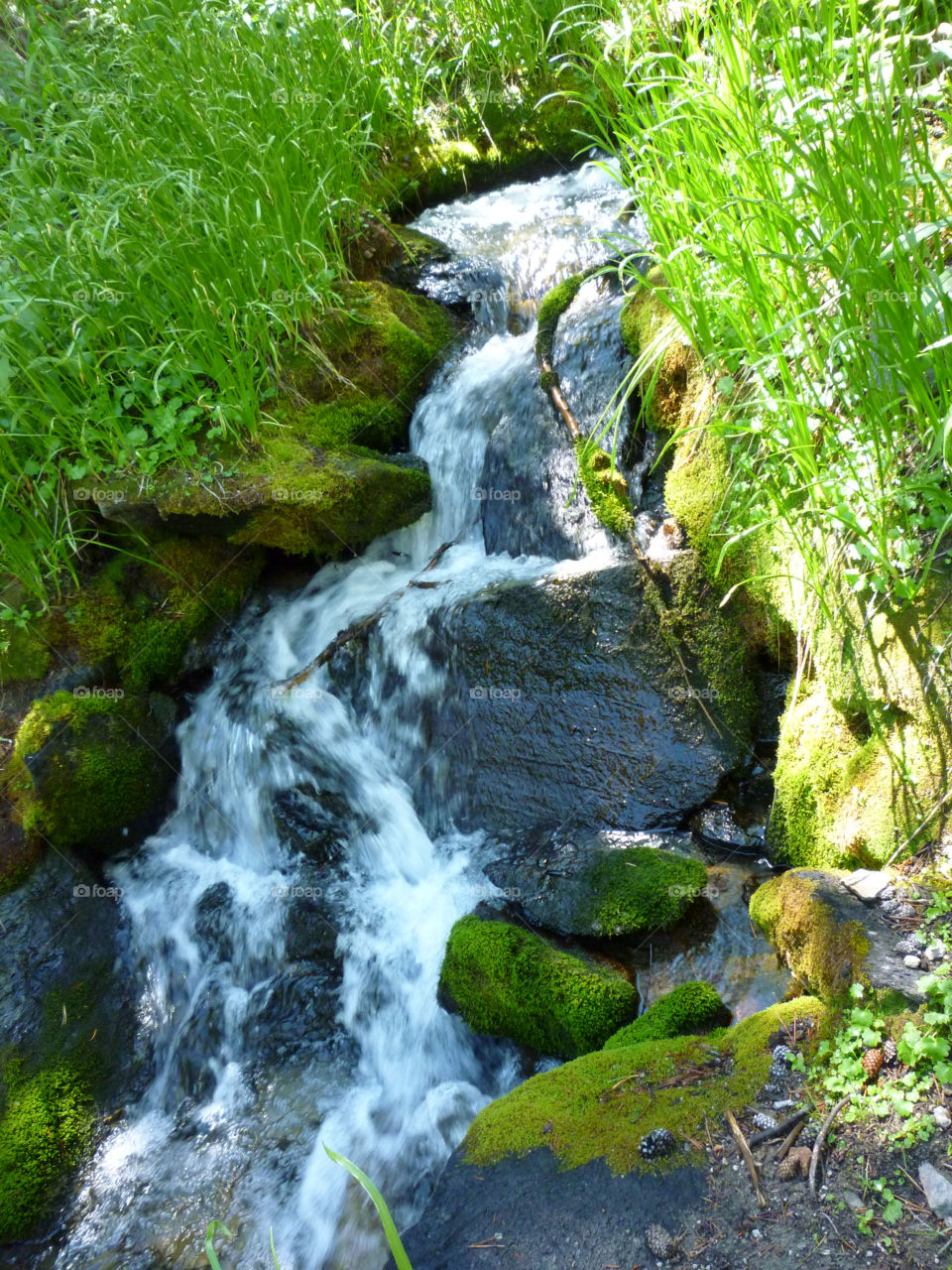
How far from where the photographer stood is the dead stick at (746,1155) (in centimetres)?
164

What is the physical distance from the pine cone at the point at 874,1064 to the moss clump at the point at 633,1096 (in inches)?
7.5

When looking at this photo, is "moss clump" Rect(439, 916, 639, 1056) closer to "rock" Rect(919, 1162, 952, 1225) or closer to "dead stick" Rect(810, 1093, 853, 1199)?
"dead stick" Rect(810, 1093, 853, 1199)

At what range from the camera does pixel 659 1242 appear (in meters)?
1.65

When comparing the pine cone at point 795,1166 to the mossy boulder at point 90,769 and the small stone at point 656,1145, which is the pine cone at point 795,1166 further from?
the mossy boulder at point 90,769

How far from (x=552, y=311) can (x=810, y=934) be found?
3.49m

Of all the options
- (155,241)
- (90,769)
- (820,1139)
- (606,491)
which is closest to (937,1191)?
(820,1139)

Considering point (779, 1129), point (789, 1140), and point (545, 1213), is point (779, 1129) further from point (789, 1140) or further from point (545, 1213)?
point (545, 1213)

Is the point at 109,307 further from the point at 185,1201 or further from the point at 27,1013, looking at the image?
the point at 185,1201

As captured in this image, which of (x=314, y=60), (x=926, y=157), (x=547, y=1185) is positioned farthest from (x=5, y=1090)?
(x=314, y=60)

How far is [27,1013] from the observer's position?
11.2 ft

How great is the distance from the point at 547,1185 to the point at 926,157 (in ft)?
8.67

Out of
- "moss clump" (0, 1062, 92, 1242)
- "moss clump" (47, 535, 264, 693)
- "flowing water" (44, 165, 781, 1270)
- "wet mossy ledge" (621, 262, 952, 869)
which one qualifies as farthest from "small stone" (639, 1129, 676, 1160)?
"moss clump" (47, 535, 264, 693)

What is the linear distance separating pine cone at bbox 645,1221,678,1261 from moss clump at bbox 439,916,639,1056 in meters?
0.91

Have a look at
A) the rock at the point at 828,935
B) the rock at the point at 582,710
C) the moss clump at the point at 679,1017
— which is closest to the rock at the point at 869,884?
the rock at the point at 828,935
